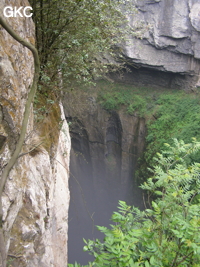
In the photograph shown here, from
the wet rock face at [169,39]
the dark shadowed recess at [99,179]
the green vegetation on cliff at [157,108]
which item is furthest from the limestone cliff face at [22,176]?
the wet rock face at [169,39]

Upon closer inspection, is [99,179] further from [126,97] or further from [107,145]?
[126,97]

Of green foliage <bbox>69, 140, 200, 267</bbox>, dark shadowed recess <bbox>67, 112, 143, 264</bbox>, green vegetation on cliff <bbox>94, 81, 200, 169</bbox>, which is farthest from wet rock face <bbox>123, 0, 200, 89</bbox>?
green foliage <bbox>69, 140, 200, 267</bbox>

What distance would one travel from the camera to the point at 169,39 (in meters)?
10.4

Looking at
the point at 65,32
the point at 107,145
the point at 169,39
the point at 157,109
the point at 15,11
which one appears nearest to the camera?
the point at 15,11

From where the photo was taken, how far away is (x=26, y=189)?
7.16 ft

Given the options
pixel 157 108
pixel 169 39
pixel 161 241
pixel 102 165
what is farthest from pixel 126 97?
pixel 161 241

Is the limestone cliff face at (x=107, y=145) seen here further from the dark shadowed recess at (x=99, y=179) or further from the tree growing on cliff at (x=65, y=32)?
the tree growing on cliff at (x=65, y=32)

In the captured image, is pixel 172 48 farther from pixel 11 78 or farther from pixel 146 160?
pixel 11 78

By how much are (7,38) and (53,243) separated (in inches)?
99.1

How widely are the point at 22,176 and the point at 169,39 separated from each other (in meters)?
10.6

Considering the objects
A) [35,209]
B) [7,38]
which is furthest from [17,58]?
[35,209]

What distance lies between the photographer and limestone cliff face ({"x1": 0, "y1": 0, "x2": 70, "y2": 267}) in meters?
1.77

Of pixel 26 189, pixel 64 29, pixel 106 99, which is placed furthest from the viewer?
pixel 106 99

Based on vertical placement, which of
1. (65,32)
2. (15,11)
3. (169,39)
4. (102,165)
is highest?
(169,39)
